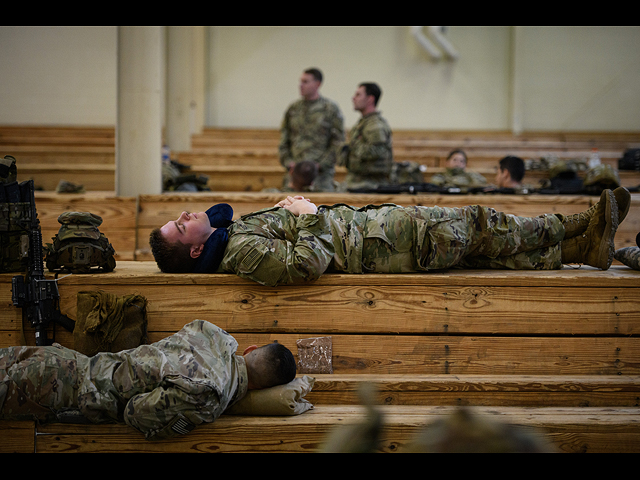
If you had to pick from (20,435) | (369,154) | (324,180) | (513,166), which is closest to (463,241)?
(20,435)

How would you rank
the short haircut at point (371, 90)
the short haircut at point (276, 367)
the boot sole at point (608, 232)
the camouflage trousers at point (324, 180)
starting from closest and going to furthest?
the short haircut at point (276, 367), the boot sole at point (608, 232), the short haircut at point (371, 90), the camouflage trousers at point (324, 180)

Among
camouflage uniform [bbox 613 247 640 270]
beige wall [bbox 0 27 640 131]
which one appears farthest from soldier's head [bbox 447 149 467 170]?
camouflage uniform [bbox 613 247 640 270]

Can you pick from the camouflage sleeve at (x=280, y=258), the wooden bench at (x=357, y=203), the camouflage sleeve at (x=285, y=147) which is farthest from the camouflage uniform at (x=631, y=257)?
the camouflage sleeve at (x=285, y=147)

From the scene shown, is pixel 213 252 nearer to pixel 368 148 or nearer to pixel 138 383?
pixel 138 383

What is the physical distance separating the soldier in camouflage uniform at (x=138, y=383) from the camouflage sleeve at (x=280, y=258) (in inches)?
16.6

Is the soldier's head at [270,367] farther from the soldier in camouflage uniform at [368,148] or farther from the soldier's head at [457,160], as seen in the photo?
the soldier's head at [457,160]

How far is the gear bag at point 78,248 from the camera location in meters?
2.71

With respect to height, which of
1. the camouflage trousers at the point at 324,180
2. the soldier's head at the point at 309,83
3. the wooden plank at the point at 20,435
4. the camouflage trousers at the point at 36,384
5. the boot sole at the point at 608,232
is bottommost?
the wooden plank at the point at 20,435

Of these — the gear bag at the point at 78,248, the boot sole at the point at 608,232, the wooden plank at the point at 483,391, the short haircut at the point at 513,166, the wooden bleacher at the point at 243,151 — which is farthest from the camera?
the wooden bleacher at the point at 243,151

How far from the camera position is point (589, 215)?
2.96 metres

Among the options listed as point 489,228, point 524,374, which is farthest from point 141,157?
point 524,374

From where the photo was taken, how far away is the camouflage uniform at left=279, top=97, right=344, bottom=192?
260 inches

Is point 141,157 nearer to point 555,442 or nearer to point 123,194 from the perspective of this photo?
point 123,194

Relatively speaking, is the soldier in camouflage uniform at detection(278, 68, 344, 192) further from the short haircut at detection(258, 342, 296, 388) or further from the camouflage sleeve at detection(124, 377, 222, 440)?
the camouflage sleeve at detection(124, 377, 222, 440)
